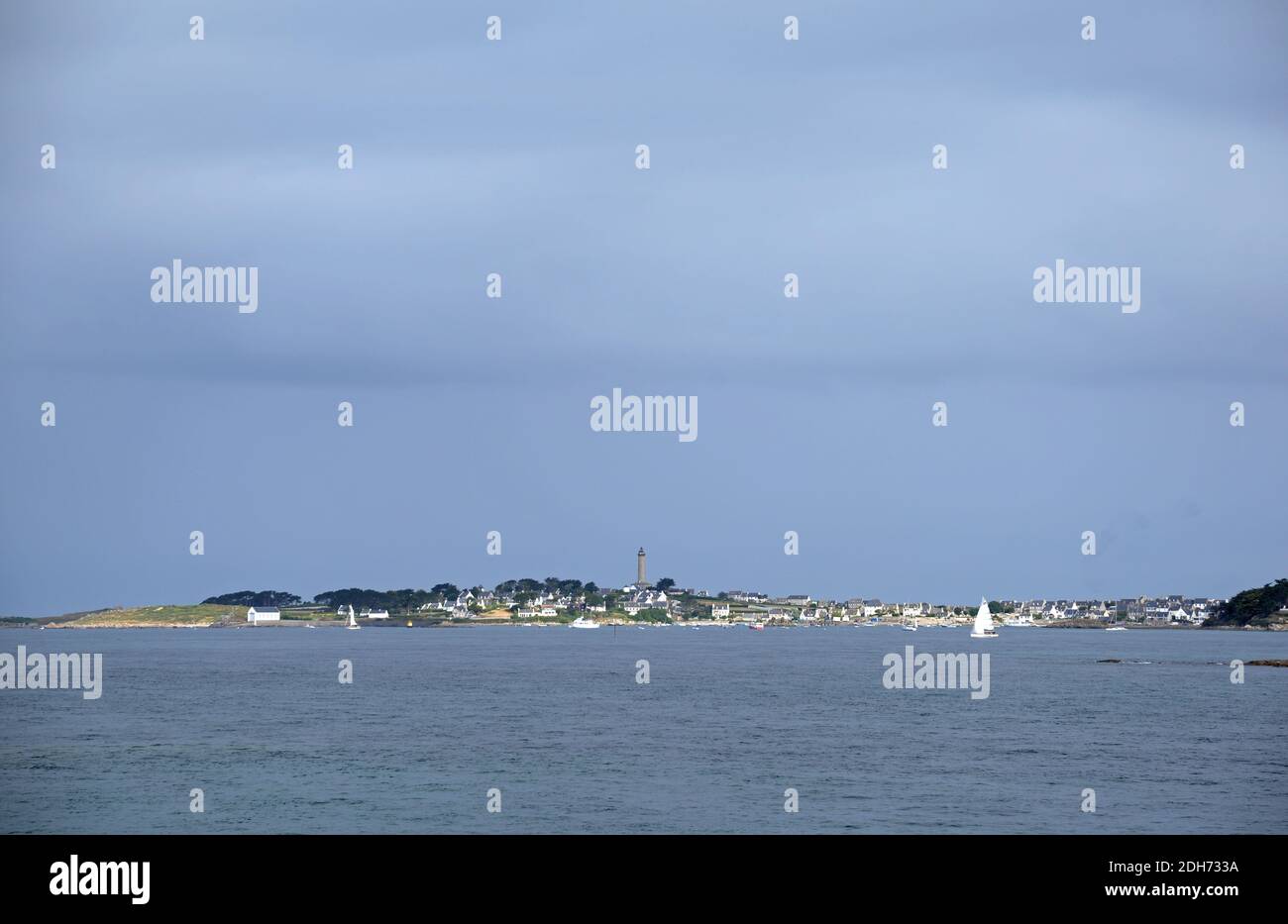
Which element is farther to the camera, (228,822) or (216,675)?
(216,675)

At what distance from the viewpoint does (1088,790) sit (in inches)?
2200

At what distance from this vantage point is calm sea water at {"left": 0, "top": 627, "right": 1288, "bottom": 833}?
50.2m

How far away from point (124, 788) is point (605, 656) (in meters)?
138

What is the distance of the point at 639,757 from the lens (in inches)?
2601

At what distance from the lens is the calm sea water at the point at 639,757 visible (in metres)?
50.2
